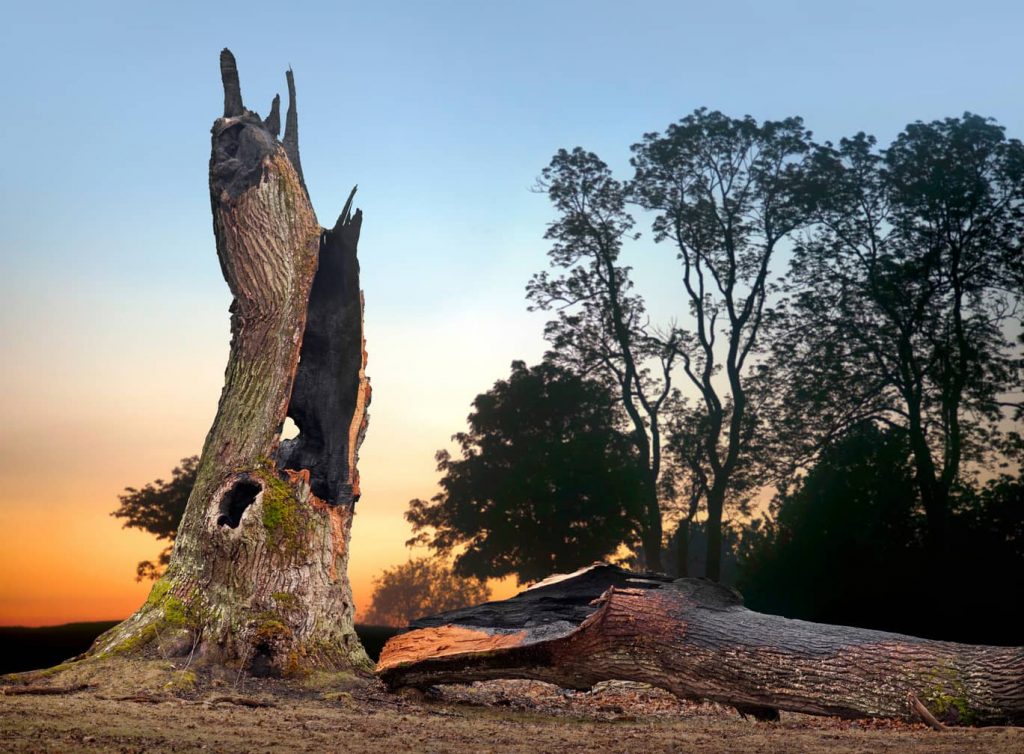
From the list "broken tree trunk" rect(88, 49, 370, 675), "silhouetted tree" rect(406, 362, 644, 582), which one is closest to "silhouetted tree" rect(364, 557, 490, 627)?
"silhouetted tree" rect(406, 362, 644, 582)

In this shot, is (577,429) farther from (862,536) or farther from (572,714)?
(572,714)

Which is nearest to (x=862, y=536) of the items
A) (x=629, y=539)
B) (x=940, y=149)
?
(x=629, y=539)

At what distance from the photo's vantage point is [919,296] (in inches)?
901

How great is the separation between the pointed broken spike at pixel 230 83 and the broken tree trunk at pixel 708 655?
27.2ft

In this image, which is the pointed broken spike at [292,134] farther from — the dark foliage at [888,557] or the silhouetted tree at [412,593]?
the silhouetted tree at [412,593]

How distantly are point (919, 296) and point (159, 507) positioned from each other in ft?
72.3

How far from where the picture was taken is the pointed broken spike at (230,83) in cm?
1309

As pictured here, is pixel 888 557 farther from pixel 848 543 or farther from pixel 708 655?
pixel 708 655

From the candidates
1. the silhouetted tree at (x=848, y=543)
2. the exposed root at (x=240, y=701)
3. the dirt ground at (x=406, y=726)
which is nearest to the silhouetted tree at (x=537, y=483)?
the silhouetted tree at (x=848, y=543)

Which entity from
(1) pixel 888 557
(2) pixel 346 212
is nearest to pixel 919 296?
(1) pixel 888 557

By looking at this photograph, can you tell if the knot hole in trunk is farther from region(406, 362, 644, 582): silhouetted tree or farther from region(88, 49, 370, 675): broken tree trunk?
region(406, 362, 644, 582): silhouetted tree

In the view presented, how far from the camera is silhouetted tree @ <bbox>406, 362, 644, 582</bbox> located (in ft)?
87.8

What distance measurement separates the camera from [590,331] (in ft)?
90.6

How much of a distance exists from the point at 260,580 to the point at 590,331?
18.6 m
